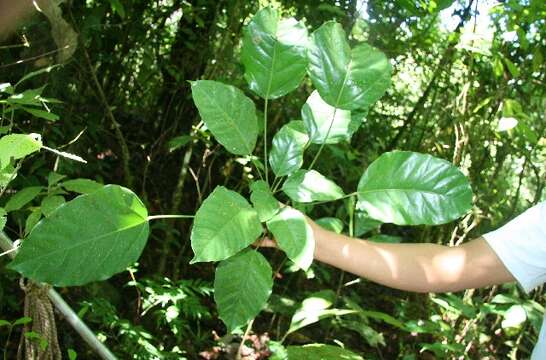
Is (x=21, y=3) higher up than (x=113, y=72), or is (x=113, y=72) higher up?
(x=21, y=3)

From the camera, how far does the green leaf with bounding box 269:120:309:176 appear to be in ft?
A: 2.69

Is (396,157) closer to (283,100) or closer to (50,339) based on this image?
(50,339)

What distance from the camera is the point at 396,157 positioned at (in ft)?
2.65

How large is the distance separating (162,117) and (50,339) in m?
2.05

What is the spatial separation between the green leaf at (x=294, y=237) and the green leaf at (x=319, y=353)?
2.40 feet

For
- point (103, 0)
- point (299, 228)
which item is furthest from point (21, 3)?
point (103, 0)

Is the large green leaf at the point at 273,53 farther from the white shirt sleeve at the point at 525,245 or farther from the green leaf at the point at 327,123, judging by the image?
the white shirt sleeve at the point at 525,245

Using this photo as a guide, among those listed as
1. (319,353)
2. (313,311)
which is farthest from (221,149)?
(319,353)

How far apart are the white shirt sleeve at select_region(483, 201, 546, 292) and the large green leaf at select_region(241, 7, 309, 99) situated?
57 centimetres

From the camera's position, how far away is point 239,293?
791 millimetres

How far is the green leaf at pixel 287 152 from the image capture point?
0.82 metres

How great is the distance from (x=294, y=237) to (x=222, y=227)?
11cm

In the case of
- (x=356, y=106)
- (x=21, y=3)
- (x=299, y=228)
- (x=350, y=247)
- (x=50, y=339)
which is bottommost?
(x=50, y=339)

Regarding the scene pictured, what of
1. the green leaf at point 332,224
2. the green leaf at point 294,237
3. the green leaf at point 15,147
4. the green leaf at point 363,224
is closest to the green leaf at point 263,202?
the green leaf at point 294,237
